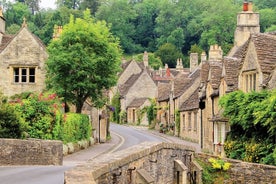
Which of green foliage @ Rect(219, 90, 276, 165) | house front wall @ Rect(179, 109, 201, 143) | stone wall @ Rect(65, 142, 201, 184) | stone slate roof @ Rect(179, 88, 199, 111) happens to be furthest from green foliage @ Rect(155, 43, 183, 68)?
stone wall @ Rect(65, 142, 201, 184)

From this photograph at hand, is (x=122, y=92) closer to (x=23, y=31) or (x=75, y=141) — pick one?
(x=23, y=31)

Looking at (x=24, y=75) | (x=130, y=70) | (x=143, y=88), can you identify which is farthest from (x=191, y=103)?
(x=130, y=70)

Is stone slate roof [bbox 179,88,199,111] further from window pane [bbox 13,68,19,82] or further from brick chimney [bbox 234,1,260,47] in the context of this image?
window pane [bbox 13,68,19,82]

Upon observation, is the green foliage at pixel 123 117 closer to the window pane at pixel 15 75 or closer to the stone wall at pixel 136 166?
the window pane at pixel 15 75

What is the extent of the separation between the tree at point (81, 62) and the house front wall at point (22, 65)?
2358mm

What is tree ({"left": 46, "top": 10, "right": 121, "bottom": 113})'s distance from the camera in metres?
47.5

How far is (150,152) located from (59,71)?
28.6 metres

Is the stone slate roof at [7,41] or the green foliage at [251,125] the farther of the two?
the stone slate roof at [7,41]

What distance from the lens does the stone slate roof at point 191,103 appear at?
56.2m

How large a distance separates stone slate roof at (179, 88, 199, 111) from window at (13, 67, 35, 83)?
531 inches

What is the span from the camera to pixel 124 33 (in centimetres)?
18075

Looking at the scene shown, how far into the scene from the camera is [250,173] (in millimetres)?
27703

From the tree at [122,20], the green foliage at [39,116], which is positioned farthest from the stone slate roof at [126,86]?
the tree at [122,20]

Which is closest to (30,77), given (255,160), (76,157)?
(76,157)
